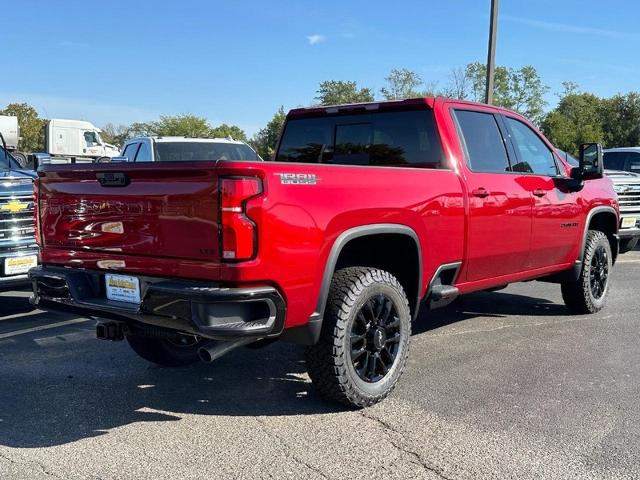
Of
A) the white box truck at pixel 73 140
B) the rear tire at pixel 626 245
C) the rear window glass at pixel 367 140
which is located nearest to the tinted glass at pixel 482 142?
the rear window glass at pixel 367 140

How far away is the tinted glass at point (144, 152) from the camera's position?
10.2 metres

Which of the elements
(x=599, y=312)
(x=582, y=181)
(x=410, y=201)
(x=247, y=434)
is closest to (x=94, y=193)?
(x=247, y=434)

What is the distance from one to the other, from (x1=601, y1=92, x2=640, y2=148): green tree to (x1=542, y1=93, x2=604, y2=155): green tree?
68cm

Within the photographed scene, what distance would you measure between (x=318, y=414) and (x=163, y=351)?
4.95ft

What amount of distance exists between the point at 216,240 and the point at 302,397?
1485 millimetres

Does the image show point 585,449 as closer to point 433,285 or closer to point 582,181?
point 433,285

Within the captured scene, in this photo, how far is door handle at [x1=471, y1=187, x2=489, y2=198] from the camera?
4.66 metres

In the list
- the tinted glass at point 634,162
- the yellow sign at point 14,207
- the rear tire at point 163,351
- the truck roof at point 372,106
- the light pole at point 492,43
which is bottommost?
the rear tire at point 163,351

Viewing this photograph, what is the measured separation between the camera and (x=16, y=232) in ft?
20.4

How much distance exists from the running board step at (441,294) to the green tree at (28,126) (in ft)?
169

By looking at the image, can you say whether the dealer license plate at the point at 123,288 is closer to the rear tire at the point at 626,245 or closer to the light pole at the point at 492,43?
the rear tire at the point at 626,245

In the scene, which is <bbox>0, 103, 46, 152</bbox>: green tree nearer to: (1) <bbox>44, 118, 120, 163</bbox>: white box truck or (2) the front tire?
(1) <bbox>44, 118, 120, 163</bbox>: white box truck

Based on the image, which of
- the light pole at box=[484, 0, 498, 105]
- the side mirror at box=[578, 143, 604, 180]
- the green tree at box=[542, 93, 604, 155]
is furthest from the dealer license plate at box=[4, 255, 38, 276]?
the green tree at box=[542, 93, 604, 155]

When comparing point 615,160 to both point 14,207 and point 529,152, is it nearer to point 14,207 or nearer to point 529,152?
point 529,152
